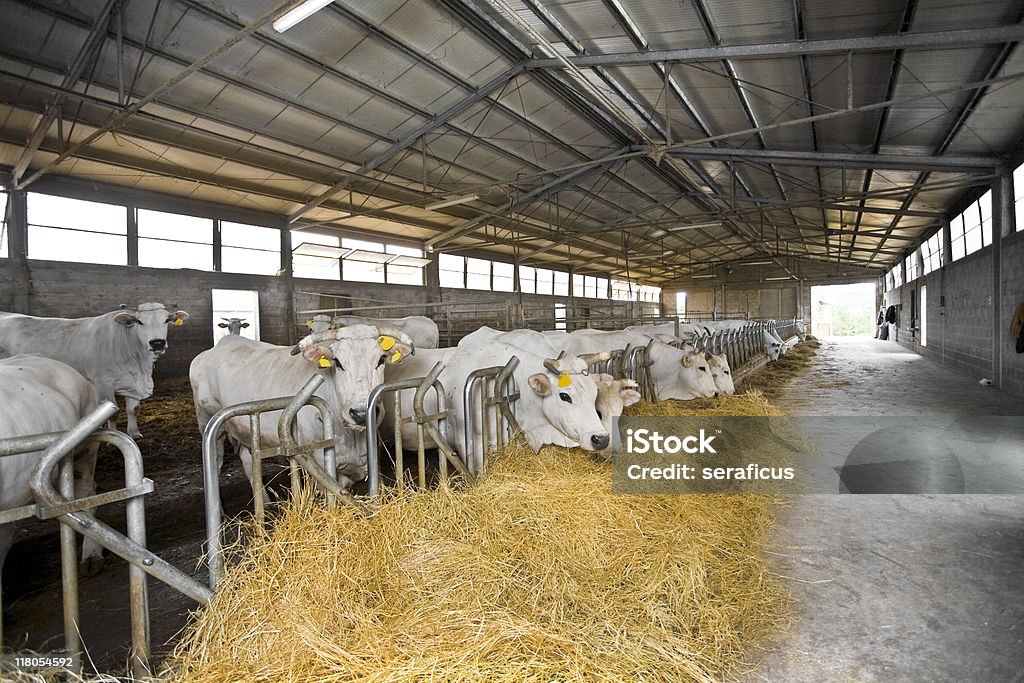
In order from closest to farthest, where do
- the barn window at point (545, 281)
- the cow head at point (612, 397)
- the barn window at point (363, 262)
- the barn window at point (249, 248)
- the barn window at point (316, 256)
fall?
the cow head at point (612, 397)
the barn window at point (249, 248)
the barn window at point (316, 256)
the barn window at point (363, 262)
the barn window at point (545, 281)

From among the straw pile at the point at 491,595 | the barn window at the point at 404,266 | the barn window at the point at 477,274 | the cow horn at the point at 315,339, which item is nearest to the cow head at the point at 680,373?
the straw pile at the point at 491,595

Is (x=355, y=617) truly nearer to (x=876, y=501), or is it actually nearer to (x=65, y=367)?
(x=65, y=367)

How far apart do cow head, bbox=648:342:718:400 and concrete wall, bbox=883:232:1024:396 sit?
22.1 ft

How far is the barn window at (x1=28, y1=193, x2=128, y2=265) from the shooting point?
11.0 m

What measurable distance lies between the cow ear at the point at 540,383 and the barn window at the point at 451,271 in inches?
687

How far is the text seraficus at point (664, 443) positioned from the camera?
4.66m

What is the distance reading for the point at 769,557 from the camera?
3445 millimetres

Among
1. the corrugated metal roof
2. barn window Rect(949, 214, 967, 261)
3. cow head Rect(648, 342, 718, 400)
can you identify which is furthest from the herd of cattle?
barn window Rect(949, 214, 967, 261)

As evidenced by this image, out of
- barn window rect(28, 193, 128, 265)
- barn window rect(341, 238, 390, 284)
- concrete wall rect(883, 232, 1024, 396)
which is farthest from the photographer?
barn window rect(341, 238, 390, 284)

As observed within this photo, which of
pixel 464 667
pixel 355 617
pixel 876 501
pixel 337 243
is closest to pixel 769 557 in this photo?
pixel 876 501

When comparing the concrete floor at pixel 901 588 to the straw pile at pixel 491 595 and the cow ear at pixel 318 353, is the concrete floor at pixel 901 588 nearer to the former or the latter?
the straw pile at pixel 491 595

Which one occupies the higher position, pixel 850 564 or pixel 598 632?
pixel 598 632

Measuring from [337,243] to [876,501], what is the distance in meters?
16.5

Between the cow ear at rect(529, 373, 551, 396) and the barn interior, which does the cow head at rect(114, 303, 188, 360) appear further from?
the cow ear at rect(529, 373, 551, 396)
